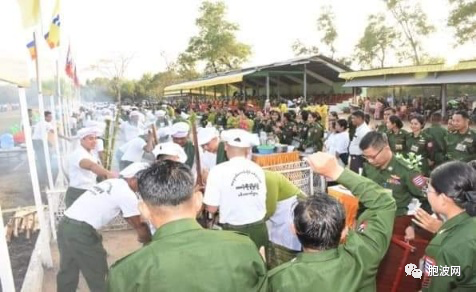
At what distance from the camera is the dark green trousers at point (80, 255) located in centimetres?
319

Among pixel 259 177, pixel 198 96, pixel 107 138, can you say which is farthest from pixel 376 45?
pixel 259 177

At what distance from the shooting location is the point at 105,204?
10.1 ft

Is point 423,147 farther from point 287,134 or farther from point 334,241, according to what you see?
point 334,241

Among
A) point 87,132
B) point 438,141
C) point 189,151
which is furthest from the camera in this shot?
point 438,141

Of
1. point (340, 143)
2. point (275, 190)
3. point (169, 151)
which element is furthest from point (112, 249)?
point (340, 143)

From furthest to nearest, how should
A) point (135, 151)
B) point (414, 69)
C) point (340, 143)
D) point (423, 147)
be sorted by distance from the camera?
point (414, 69) < point (340, 143) < point (135, 151) < point (423, 147)

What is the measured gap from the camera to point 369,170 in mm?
3754

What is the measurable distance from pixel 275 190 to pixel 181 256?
1.94 m

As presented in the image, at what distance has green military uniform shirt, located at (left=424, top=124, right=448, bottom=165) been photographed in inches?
241

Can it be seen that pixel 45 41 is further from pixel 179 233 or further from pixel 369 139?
pixel 179 233

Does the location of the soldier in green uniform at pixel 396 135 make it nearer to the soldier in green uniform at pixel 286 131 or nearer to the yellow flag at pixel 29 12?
the soldier in green uniform at pixel 286 131

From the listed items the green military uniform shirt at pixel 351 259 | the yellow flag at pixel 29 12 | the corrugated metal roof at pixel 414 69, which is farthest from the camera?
the corrugated metal roof at pixel 414 69

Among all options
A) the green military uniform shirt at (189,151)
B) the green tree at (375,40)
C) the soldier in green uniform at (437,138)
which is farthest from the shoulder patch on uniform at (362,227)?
the green tree at (375,40)

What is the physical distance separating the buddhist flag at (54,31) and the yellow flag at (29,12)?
1602 mm
